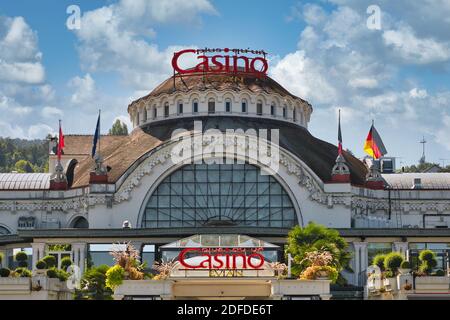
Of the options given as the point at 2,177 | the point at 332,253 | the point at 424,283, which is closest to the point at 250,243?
the point at 332,253

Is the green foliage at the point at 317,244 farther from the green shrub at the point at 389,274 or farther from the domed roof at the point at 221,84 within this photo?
the domed roof at the point at 221,84

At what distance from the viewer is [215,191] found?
110 m

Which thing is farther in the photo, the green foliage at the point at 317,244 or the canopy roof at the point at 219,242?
the canopy roof at the point at 219,242

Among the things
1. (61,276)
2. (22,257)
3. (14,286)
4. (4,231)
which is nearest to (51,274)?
(61,276)

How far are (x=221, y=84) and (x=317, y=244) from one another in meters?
30.5

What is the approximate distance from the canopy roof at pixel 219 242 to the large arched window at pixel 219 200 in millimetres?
11710

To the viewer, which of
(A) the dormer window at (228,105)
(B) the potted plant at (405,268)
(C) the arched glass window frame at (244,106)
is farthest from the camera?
(C) the arched glass window frame at (244,106)

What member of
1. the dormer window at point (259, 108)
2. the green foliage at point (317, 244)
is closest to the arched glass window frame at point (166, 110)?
the dormer window at point (259, 108)

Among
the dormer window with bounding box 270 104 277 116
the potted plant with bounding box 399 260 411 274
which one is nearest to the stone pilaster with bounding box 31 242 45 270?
the dormer window with bounding box 270 104 277 116

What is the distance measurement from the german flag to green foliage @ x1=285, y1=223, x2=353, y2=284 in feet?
59.9

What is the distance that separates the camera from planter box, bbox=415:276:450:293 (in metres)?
74.9

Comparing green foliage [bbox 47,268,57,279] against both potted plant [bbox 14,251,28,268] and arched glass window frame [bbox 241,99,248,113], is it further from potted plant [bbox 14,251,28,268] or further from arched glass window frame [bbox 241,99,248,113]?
arched glass window frame [bbox 241,99,248,113]

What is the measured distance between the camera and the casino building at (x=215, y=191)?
341 ft

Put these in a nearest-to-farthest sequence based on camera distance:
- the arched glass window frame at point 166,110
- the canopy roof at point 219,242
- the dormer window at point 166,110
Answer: the canopy roof at point 219,242
the arched glass window frame at point 166,110
the dormer window at point 166,110
